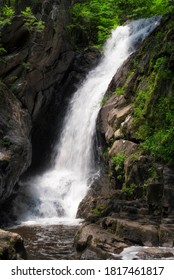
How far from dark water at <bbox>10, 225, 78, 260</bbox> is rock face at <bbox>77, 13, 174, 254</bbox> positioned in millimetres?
1125

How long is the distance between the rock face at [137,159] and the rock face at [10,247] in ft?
11.1

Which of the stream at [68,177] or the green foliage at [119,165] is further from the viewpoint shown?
the green foliage at [119,165]

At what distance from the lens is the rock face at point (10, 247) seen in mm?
7414

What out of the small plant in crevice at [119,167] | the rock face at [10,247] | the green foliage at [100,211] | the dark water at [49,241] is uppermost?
the rock face at [10,247]

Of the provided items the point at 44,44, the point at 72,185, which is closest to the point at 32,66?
the point at 44,44

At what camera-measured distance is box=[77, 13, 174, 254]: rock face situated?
1095 centimetres

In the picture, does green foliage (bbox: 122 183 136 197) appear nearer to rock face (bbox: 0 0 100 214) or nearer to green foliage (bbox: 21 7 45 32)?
rock face (bbox: 0 0 100 214)

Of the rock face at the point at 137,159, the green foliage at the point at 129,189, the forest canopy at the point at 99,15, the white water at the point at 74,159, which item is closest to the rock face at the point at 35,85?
the white water at the point at 74,159

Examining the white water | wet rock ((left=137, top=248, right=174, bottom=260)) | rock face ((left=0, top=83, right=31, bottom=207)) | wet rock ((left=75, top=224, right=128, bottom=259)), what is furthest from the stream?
wet rock ((left=137, top=248, right=174, bottom=260))

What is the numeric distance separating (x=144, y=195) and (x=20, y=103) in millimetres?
8666

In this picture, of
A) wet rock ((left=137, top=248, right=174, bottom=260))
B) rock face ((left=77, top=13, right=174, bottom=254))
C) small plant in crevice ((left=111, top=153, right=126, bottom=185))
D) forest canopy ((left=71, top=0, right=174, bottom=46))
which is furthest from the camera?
forest canopy ((left=71, top=0, right=174, bottom=46))

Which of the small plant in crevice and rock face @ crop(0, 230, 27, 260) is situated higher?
rock face @ crop(0, 230, 27, 260)

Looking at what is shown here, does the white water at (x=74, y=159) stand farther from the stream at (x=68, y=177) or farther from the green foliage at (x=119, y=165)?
the green foliage at (x=119, y=165)
